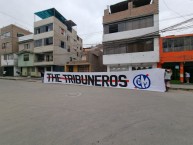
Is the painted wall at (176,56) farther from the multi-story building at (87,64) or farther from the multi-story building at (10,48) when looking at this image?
the multi-story building at (10,48)

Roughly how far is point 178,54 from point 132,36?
260 inches

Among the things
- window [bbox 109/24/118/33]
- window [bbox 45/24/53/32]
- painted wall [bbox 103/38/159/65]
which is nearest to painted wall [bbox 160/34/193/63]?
painted wall [bbox 103/38/159/65]

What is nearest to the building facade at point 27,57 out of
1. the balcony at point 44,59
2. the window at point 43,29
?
the balcony at point 44,59

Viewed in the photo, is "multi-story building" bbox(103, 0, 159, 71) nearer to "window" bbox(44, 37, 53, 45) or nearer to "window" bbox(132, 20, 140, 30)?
"window" bbox(132, 20, 140, 30)

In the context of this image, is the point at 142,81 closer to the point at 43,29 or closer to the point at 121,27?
the point at 121,27

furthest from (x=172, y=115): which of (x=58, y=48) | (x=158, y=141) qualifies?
(x=58, y=48)

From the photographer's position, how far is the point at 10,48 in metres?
32.0

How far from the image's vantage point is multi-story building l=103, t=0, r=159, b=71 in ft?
55.5

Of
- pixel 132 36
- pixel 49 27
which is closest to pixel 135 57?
pixel 132 36

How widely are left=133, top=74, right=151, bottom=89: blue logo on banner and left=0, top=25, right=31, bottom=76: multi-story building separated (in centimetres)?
3184

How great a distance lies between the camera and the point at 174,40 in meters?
16.1

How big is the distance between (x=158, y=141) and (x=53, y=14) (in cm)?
3104

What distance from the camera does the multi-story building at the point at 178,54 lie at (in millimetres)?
15352

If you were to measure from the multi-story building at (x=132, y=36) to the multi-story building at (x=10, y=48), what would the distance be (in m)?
26.1
